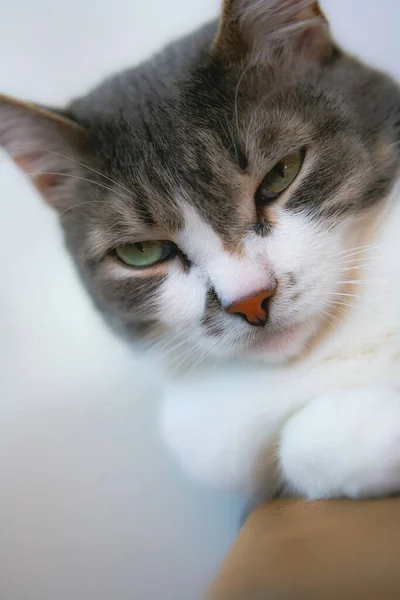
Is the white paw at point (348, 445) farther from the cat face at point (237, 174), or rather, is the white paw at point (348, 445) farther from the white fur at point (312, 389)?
the cat face at point (237, 174)

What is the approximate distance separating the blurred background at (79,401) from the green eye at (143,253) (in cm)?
24

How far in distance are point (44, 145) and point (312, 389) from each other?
22.5 inches

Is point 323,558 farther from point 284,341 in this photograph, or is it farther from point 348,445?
point 284,341

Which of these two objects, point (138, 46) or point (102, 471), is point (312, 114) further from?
point (102, 471)

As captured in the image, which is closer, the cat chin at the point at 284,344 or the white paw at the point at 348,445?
the white paw at the point at 348,445

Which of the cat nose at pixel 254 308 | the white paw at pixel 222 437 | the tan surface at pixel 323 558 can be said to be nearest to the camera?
the tan surface at pixel 323 558

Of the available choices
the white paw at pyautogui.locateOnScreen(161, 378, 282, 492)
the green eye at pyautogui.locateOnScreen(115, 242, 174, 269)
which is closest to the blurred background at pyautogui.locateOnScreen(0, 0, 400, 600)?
the white paw at pyautogui.locateOnScreen(161, 378, 282, 492)

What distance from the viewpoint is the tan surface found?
20.6 inches

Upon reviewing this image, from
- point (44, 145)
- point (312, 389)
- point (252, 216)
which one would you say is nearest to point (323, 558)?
point (312, 389)

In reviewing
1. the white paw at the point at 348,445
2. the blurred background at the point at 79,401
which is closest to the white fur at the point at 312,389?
the white paw at the point at 348,445

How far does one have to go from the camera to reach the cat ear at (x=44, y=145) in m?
0.83

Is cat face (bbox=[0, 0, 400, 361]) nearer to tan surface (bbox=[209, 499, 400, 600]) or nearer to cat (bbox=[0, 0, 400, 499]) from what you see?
cat (bbox=[0, 0, 400, 499])

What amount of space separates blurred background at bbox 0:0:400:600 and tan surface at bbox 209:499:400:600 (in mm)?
319

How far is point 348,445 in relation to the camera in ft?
2.19
